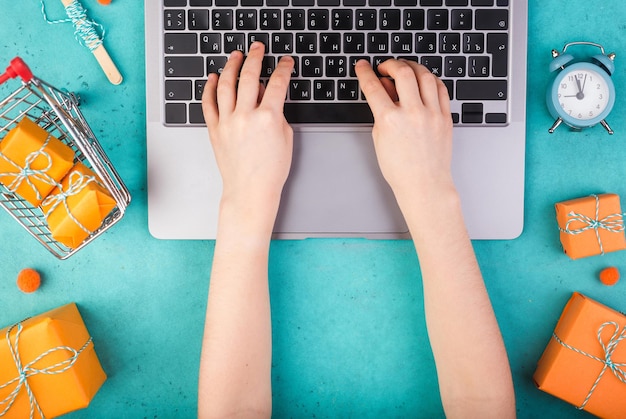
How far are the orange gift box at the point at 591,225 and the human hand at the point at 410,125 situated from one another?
22 centimetres

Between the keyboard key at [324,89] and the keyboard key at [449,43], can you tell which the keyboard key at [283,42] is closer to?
the keyboard key at [324,89]

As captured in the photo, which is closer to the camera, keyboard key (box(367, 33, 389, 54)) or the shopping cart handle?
the shopping cart handle

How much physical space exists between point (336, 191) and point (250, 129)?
0.52ft

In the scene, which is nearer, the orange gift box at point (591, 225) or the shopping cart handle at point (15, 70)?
the shopping cart handle at point (15, 70)

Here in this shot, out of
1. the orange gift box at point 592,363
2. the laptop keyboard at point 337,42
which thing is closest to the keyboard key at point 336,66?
Result: the laptop keyboard at point 337,42

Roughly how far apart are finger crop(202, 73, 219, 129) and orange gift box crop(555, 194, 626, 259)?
0.55 metres

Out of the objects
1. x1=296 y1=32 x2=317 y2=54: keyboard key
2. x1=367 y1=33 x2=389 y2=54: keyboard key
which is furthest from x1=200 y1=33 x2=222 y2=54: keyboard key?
x1=367 y1=33 x2=389 y2=54: keyboard key

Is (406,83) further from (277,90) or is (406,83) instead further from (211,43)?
(211,43)

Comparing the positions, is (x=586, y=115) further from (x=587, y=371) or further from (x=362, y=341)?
(x=362, y=341)

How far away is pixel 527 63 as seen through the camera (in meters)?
0.81

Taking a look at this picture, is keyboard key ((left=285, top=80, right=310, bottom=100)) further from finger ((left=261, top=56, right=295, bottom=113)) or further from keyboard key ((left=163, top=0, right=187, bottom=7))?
keyboard key ((left=163, top=0, right=187, bottom=7))

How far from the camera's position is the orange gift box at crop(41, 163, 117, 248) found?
26.6 inches

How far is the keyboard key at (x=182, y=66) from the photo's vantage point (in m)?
0.74

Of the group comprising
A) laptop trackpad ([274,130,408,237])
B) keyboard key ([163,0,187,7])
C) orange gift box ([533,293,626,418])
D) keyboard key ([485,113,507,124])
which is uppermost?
keyboard key ([163,0,187,7])
